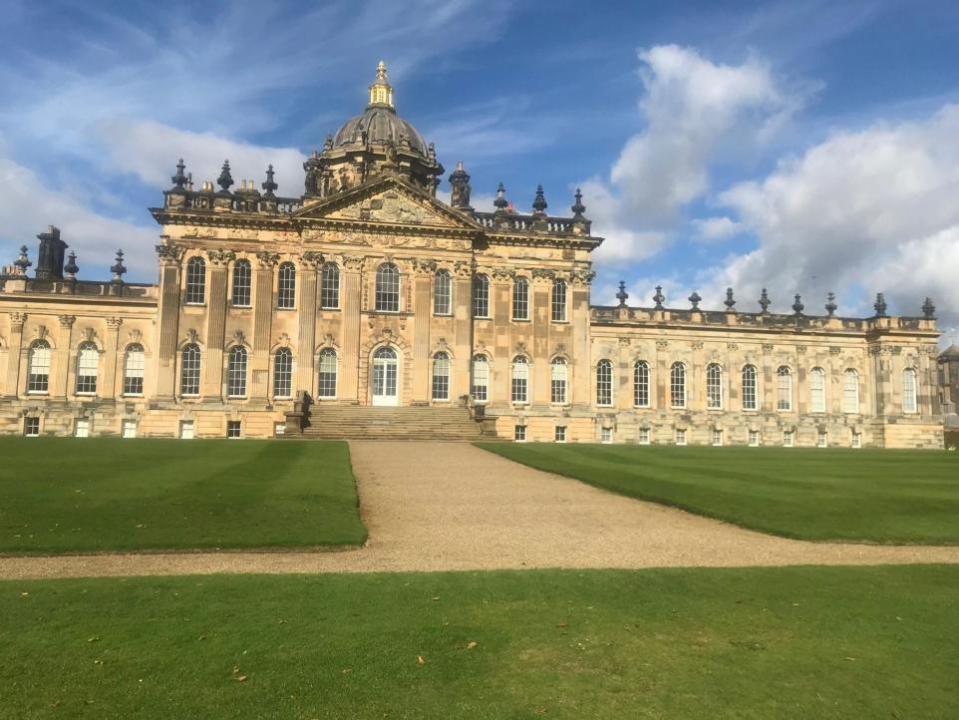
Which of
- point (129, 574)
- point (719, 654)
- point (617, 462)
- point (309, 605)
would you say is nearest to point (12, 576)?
point (129, 574)

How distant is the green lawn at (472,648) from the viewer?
5098 mm

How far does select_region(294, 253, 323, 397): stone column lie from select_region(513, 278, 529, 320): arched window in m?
11.3

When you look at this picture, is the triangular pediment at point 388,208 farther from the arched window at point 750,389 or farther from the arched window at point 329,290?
the arched window at point 750,389

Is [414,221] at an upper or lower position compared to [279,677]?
upper

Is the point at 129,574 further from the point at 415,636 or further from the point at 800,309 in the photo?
the point at 800,309

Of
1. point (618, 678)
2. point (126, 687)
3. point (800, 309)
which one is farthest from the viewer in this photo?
point (800, 309)

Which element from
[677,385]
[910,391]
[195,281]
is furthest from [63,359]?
[910,391]

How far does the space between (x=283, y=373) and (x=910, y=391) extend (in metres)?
41.1

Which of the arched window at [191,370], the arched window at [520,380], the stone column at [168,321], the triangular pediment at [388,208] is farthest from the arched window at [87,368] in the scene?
the arched window at [520,380]

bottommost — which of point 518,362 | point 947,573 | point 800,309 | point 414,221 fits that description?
point 947,573

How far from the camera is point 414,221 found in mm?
40625

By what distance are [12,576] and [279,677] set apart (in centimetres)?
498

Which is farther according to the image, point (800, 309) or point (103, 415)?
point (800, 309)

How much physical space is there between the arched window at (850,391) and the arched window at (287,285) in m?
36.8
